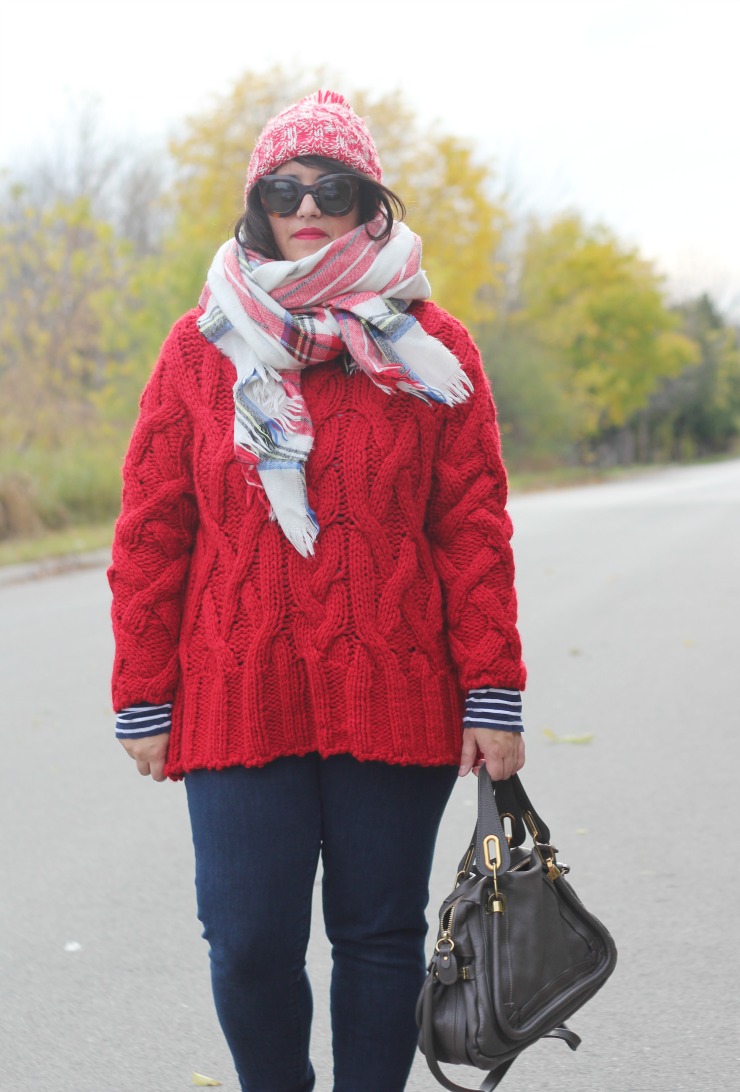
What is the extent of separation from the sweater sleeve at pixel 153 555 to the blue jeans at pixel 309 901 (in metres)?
0.21

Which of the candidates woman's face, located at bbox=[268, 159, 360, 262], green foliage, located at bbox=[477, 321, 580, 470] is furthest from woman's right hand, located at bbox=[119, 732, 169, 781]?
green foliage, located at bbox=[477, 321, 580, 470]

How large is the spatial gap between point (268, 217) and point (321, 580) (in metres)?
0.70

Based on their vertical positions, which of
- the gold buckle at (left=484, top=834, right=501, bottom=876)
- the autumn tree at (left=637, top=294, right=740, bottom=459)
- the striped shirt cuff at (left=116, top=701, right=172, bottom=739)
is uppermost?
the striped shirt cuff at (left=116, top=701, right=172, bottom=739)

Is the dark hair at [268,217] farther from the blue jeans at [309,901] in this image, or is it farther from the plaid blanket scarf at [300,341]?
the blue jeans at [309,901]

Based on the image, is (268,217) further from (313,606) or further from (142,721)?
(142,721)

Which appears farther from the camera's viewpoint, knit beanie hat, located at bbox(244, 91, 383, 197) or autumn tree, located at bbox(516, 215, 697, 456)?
autumn tree, located at bbox(516, 215, 697, 456)

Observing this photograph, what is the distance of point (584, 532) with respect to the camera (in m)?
17.6

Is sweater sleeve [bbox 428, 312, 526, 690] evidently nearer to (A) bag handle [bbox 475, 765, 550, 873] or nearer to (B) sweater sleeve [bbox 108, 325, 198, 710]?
(A) bag handle [bbox 475, 765, 550, 873]

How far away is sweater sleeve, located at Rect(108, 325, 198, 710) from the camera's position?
232 cm

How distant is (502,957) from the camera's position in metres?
2.19

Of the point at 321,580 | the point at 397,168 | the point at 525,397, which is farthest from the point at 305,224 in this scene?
the point at 525,397

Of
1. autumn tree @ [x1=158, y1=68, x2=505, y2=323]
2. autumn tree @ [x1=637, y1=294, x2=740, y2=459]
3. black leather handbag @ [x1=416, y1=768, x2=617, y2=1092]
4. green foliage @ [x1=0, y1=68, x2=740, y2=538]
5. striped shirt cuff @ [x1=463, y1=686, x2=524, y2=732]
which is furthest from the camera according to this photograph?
autumn tree @ [x1=637, y1=294, x2=740, y2=459]

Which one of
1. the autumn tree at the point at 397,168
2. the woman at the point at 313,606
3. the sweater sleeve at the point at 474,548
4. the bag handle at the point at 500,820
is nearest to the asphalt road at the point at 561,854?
the woman at the point at 313,606

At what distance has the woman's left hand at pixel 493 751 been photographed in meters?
2.30
